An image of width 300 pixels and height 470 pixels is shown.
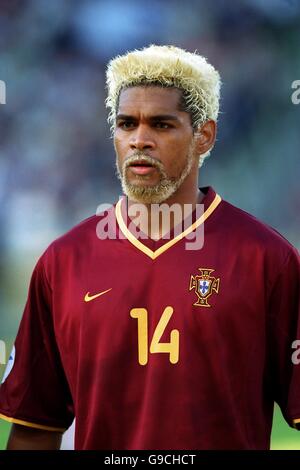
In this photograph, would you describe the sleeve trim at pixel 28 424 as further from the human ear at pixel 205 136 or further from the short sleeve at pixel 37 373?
the human ear at pixel 205 136

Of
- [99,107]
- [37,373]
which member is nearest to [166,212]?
[37,373]

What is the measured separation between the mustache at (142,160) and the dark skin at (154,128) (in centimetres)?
1

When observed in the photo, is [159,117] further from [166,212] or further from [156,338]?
[156,338]

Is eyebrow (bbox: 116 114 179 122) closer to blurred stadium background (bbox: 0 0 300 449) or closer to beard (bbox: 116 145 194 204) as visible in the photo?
beard (bbox: 116 145 194 204)

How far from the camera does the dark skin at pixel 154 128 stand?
2301 mm

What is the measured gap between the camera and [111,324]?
Result: 2.32 m

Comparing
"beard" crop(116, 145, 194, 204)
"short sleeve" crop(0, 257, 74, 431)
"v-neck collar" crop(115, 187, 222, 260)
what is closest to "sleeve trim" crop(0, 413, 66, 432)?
"short sleeve" crop(0, 257, 74, 431)

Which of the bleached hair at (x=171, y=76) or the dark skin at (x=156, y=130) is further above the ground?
the bleached hair at (x=171, y=76)

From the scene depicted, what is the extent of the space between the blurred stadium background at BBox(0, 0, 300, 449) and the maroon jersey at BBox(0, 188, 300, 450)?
16.0ft

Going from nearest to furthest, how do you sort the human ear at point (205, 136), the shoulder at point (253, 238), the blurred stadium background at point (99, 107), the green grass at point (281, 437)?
1. the shoulder at point (253, 238)
2. the human ear at point (205, 136)
3. the green grass at point (281, 437)
4. the blurred stadium background at point (99, 107)

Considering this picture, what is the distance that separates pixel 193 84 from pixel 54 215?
5.02 meters

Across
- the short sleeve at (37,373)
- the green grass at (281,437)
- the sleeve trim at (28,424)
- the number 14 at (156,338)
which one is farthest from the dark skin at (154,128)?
the green grass at (281,437)

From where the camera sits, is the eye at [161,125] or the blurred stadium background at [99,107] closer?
the eye at [161,125]
